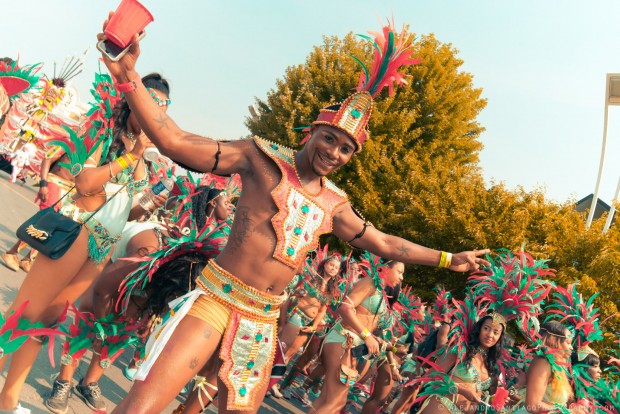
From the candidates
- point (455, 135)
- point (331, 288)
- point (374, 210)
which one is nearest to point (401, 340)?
point (331, 288)

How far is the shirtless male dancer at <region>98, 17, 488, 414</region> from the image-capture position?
2.96m

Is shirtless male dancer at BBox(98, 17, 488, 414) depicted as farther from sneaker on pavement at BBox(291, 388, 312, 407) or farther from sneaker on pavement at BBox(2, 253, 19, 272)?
sneaker on pavement at BBox(2, 253, 19, 272)

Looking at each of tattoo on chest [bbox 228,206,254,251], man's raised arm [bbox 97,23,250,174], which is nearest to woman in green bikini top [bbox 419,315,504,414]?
tattoo on chest [bbox 228,206,254,251]

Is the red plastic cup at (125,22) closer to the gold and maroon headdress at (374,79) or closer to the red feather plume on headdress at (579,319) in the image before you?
the gold and maroon headdress at (374,79)

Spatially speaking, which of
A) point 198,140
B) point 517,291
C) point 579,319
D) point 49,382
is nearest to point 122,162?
point 198,140

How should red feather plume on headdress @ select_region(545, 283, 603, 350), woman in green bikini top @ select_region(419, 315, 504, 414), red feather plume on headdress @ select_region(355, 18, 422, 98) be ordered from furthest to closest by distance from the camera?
1. red feather plume on headdress @ select_region(545, 283, 603, 350)
2. woman in green bikini top @ select_region(419, 315, 504, 414)
3. red feather plume on headdress @ select_region(355, 18, 422, 98)

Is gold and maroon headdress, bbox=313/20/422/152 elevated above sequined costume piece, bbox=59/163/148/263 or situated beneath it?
elevated above

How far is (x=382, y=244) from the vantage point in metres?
3.88

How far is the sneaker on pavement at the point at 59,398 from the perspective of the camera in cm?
465

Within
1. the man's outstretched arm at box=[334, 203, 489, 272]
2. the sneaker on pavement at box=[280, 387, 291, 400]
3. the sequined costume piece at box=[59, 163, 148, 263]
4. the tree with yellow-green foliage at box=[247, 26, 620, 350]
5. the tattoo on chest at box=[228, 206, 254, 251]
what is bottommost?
the sneaker on pavement at box=[280, 387, 291, 400]

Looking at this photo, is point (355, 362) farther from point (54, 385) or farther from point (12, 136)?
point (12, 136)

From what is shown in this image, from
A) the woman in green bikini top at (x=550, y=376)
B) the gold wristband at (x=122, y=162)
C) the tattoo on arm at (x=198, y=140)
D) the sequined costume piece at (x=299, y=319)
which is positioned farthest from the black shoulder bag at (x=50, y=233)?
the sequined costume piece at (x=299, y=319)

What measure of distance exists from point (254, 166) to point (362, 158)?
1837 cm

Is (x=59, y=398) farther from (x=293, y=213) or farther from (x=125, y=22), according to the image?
(x=125, y=22)
